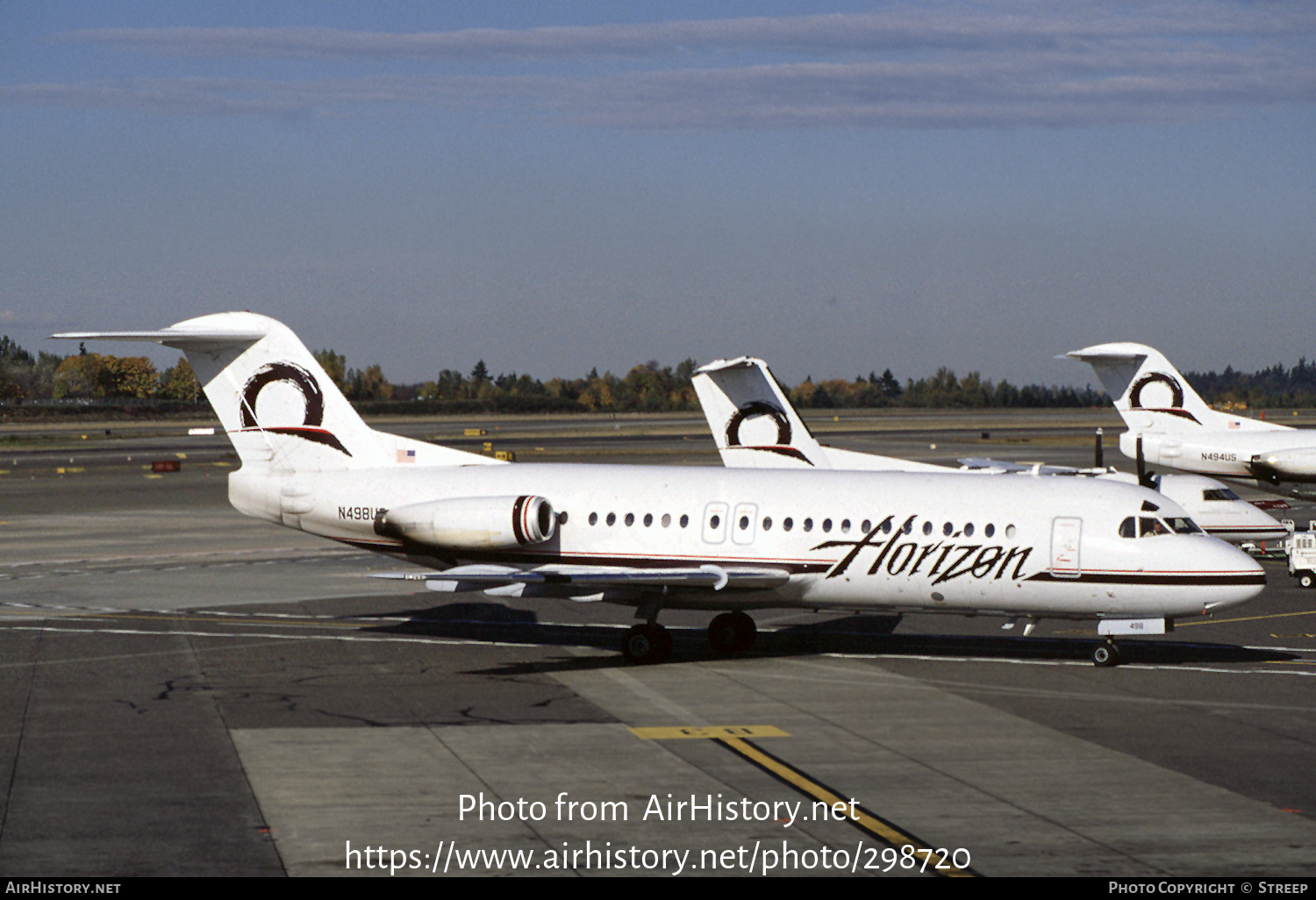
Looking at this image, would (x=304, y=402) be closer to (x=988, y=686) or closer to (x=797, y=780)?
(x=988, y=686)

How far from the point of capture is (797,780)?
58.6ft

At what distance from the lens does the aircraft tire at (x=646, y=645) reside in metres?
26.4

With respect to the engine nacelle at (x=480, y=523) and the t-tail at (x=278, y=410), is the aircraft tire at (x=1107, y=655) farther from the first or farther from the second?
the t-tail at (x=278, y=410)

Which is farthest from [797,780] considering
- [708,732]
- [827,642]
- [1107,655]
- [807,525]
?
[827,642]

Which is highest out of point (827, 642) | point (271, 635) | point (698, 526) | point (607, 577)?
point (698, 526)

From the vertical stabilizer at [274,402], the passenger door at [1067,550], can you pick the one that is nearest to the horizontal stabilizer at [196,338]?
the vertical stabilizer at [274,402]

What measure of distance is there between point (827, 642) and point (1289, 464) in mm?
26390

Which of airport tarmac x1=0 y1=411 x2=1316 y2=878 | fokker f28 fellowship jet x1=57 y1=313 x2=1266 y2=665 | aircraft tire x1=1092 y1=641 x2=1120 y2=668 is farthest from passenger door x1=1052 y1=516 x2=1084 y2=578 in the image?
airport tarmac x1=0 y1=411 x2=1316 y2=878

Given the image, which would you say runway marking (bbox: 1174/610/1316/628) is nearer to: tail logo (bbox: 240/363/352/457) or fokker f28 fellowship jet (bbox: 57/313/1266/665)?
fokker f28 fellowship jet (bbox: 57/313/1266/665)

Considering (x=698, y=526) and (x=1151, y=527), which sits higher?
(x=1151, y=527)

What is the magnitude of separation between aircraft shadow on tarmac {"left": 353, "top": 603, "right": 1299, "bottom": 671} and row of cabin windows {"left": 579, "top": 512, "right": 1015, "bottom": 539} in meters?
2.59

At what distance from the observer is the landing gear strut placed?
28141 millimetres

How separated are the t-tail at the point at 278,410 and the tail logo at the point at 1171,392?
31.2 meters
